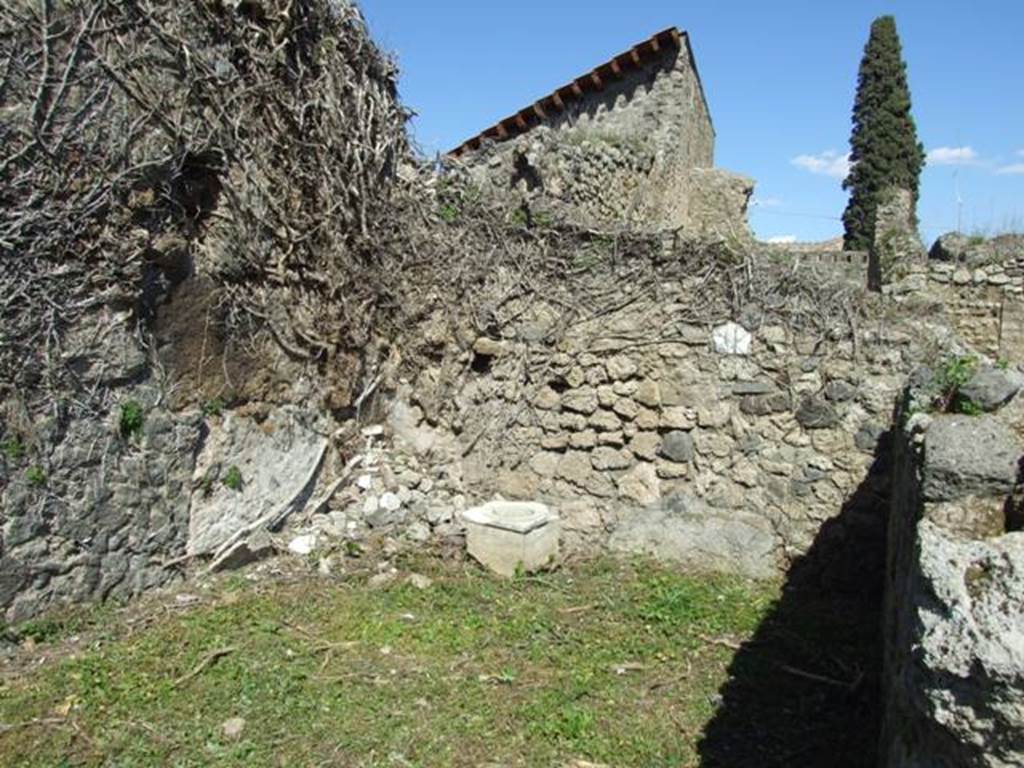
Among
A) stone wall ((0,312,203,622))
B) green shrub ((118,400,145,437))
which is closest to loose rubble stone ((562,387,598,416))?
stone wall ((0,312,203,622))

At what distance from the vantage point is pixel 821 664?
4410mm

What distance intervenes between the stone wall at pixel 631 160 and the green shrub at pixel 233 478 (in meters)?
3.07

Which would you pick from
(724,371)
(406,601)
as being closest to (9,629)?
(406,601)

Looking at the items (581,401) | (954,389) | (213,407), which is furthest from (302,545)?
(954,389)

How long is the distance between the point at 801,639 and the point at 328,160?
15.5 ft

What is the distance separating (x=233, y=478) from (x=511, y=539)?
6.64 ft

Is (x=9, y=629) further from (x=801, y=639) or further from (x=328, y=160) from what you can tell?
(x=801, y=639)

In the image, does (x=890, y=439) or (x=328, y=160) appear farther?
(x=328, y=160)

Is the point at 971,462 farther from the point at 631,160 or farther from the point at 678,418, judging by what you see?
the point at 631,160

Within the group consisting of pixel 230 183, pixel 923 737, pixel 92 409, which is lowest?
pixel 923 737

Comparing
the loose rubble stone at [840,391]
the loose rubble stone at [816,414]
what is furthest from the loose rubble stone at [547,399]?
the loose rubble stone at [840,391]

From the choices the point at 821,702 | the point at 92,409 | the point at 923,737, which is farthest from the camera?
the point at 92,409

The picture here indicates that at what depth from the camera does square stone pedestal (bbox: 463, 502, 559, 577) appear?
574cm

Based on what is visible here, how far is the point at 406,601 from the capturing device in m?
5.23
